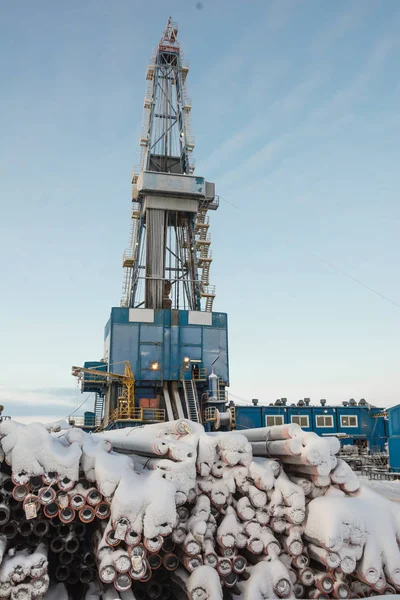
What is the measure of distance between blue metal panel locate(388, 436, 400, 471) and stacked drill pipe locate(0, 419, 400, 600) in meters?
16.1

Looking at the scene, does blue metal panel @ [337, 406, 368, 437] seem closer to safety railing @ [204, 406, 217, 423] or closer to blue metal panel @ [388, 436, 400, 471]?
safety railing @ [204, 406, 217, 423]

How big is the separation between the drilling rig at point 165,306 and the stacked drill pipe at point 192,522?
798 inches

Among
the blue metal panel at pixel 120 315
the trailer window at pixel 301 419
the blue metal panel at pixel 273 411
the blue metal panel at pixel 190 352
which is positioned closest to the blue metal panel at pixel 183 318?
the blue metal panel at pixel 190 352

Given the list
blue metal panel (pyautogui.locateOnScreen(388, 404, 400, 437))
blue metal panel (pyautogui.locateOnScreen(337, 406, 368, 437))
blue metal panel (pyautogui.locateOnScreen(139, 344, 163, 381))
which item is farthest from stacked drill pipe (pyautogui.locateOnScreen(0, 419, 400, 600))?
blue metal panel (pyautogui.locateOnScreen(337, 406, 368, 437))

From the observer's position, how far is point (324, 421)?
34500 millimetres

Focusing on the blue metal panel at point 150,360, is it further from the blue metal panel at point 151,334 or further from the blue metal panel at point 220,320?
the blue metal panel at point 220,320

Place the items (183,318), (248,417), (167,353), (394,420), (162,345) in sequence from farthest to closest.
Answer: (248,417)
(183,318)
(162,345)
(167,353)
(394,420)

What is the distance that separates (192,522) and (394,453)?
58.9 ft

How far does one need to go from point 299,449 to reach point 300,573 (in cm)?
148

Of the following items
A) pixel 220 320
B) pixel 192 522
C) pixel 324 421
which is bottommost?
pixel 192 522

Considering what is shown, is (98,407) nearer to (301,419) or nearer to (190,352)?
(190,352)

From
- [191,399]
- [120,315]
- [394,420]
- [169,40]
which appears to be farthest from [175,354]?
[169,40]

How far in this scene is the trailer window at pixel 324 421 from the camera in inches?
1352

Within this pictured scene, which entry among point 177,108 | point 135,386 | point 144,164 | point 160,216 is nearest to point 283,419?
point 135,386
